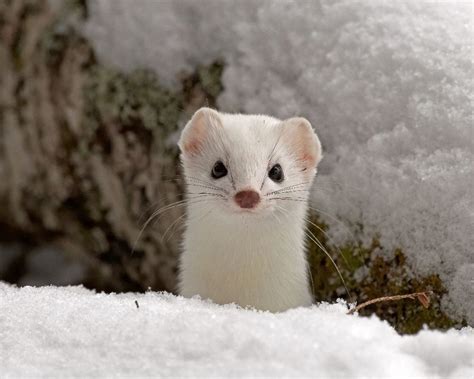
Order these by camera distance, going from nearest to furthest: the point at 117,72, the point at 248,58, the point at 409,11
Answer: the point at 409,11, the point at 248,58, the point at 117,72

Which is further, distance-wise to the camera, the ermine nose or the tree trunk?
the tree trunk

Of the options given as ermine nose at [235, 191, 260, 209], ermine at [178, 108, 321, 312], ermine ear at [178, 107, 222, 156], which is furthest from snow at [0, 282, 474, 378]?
ermine ear at [178, 107, 222, 156]

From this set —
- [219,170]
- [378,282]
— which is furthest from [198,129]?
[378,282]

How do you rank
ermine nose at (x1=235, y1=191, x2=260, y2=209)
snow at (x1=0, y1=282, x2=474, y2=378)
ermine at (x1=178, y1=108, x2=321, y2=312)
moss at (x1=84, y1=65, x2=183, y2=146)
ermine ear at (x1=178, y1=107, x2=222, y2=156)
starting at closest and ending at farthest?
snow at (x1=0, y1=282, x2=474, y2=378)
ermine nose at (x1=235, y1=191, x2=260, y2=209)
ermine at (x1=178, y1=108, x2=321, y2=312)
ermine ear at (x1=178, y1=107, x2=222, y2=156)
moss at (x1=84, y1=65, x2=183, y2=146)

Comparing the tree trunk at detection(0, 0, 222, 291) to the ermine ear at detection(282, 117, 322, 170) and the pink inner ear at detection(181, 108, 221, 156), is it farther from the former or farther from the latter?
the ermine ear at detection(282, 117, 322, 170)

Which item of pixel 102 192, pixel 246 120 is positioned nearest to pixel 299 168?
pixel 246 120

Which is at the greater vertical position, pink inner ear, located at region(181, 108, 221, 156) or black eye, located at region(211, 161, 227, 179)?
pink inner ear, located at region(181, 108, 221, 156)

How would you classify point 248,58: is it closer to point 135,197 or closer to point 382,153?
point 382,153
